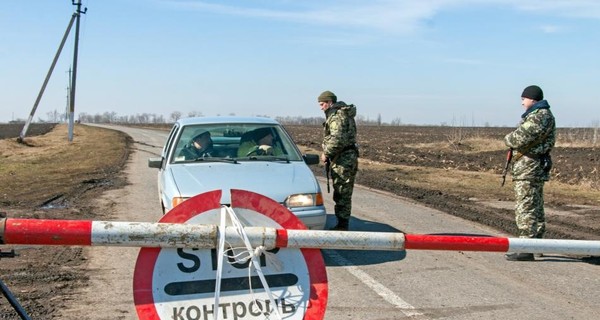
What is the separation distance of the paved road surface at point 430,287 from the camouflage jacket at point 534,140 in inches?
41.9

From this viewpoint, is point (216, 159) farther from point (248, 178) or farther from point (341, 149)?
point (341, 149)

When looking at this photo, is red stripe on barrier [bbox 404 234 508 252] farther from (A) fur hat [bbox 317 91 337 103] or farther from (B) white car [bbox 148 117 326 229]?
(A) fur hat [bbox 317 91 337 103]

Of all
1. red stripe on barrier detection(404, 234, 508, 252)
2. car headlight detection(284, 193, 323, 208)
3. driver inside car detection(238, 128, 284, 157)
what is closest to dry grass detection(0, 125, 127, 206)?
driver inside car detection(238, 128, 284, 157)

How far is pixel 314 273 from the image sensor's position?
9.90 ft

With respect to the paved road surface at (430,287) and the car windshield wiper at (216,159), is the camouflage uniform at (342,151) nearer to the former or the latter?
the paved road surface at (430,287)

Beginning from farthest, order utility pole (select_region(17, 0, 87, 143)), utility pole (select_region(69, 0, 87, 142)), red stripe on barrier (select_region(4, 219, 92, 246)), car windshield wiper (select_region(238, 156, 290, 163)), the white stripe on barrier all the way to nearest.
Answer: utility pole (select_region(69, 0, 87, 142))
utility pole (select_region(17, 0, 87, 143))
car windshield wiper (select_region(238, 156, 290, 163))
the white stripe on barrier
red stripe on barrier (select_region(4, 219, 92, 246))

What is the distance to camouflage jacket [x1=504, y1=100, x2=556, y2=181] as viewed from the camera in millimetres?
7512

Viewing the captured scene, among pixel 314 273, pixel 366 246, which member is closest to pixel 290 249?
pixel 314 273

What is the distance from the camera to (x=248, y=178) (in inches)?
278

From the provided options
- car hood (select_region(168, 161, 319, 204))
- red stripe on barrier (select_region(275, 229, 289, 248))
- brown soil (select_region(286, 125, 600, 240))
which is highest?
red stripe on barrier (select_region(275, 229, 289, 248))

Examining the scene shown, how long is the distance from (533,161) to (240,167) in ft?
11.4

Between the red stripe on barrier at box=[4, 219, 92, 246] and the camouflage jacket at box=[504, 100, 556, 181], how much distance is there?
Answer: 19.7ft

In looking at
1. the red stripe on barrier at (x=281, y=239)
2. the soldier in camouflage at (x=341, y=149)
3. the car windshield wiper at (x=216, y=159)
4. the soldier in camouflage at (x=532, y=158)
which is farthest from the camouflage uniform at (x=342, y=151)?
the red stripe on barrier at (x=281, y=239)

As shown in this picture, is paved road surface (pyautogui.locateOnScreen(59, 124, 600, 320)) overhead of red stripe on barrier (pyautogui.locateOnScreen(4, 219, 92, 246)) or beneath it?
beneath
